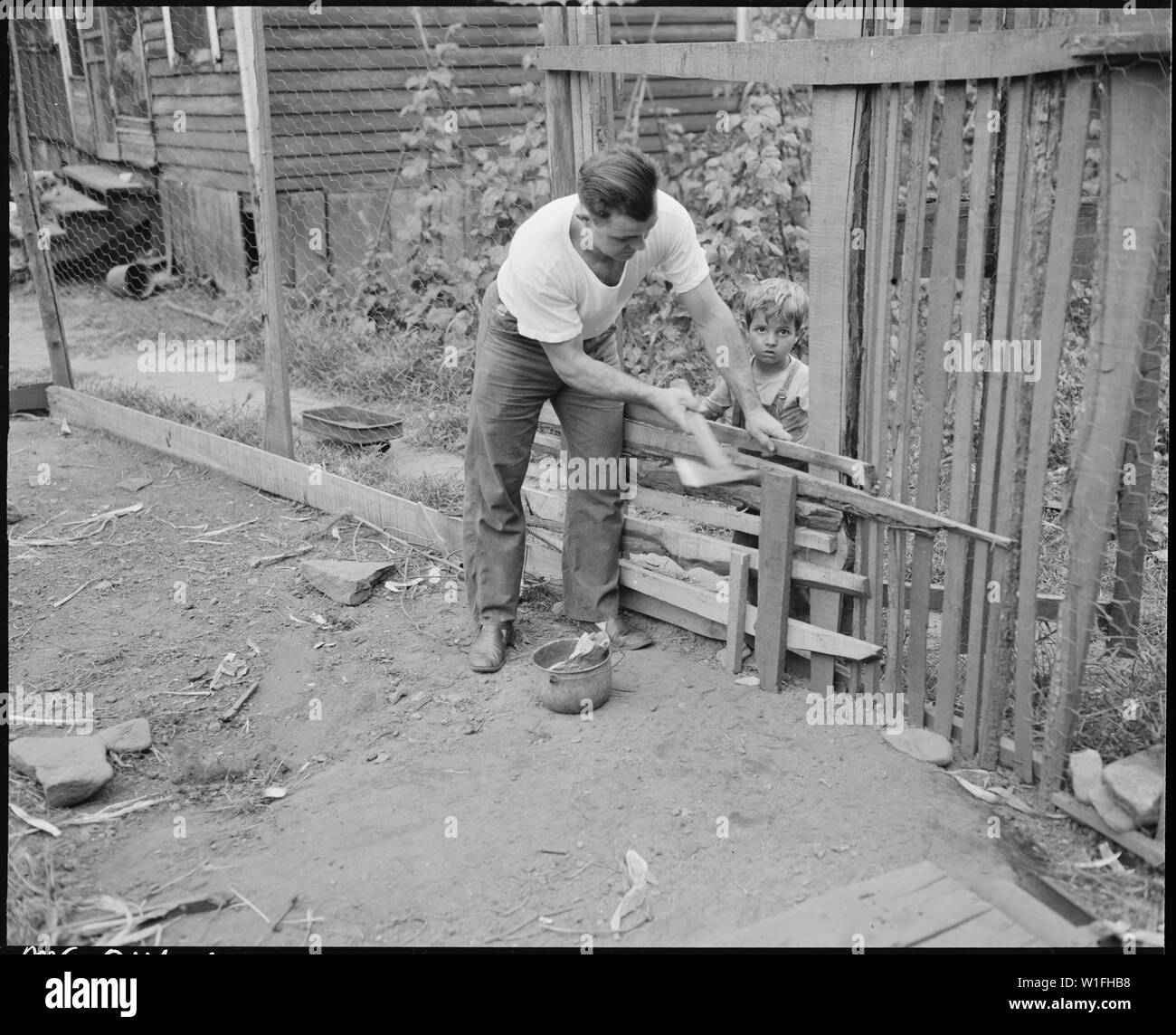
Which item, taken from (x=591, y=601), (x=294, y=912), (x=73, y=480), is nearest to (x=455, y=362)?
(x=73, y=480)

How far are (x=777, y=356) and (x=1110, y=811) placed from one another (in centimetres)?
197

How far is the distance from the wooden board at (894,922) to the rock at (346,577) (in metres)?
2.72

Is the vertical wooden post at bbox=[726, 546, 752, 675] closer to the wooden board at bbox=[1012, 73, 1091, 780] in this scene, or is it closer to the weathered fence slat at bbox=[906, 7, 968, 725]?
the weathered fence slat at bbox=[906, 7, 968, 725]

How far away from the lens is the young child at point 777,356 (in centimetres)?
425

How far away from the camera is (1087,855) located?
321cm

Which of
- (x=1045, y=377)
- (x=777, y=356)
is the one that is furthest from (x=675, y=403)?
(x=1045, y=377)

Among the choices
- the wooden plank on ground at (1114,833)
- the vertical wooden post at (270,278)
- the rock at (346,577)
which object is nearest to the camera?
the wooden plank on ground at (1114,833)

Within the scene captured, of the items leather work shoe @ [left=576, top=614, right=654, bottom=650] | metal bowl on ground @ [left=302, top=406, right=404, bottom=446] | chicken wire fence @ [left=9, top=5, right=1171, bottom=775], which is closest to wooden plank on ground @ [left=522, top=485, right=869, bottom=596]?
leather work shoe @ [left=576, top=614, right=654, bottom=650]

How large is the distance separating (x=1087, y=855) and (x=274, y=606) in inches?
137

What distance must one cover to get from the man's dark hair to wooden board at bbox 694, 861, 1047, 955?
83.1 inches

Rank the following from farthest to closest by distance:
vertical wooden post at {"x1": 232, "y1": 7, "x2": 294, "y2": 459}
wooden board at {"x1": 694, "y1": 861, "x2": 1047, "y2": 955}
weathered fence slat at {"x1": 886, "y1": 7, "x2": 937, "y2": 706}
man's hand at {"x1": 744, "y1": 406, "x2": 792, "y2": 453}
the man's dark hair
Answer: vertical wooden post at {"x1": 232, "y1": 7, "x2": 294, "y2": 459}
man's hand at {"x1": 744, "y1": 406, "x2": 792, "y2": 453}
the man's dark hair
weathered fence slat at {"x1": 886, "y1": 7, "x2": 937, "y2": 706}
wooden board at {"x1": 694, "y1": 861, "x2": 1047, "y2": 955}

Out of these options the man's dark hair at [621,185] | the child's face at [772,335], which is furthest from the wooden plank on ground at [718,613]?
the man's dark hair at [621,185]

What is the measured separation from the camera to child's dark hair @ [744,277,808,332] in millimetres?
4238

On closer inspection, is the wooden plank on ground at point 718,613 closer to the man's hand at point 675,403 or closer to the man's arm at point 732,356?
the man's arm at point 732,356
